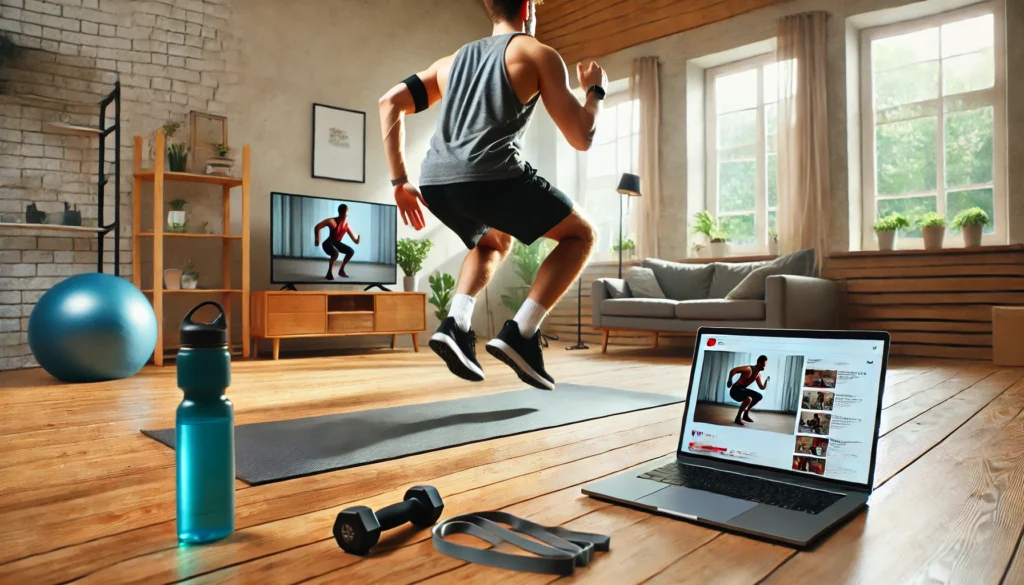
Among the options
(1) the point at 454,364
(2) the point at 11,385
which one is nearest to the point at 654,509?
(1) the point at 454,364

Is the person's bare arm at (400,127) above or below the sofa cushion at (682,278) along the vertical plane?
above

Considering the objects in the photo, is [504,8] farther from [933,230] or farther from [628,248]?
[628,248]

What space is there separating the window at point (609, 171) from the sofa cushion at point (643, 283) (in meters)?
1.11

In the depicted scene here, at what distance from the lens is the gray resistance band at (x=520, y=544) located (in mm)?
867

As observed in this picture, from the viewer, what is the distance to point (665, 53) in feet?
20.2

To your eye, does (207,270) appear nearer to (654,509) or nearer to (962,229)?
(654,509)

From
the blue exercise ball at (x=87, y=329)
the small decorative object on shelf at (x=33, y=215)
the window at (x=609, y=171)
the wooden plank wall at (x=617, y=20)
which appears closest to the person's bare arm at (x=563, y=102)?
the blue exercise ball at (x=87, y=329)

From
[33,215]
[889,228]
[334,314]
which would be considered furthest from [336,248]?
[889,228]

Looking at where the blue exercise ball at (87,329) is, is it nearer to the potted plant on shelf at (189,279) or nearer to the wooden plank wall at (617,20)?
the potted plant on shelf at (189,279)

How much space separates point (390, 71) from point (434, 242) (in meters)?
1.57

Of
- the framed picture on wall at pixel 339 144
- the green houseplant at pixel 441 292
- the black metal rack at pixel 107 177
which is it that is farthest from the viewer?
the green houseplant at pixel 441 292

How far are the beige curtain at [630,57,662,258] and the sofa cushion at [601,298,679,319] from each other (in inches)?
41.8

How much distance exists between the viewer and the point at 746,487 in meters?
1.18

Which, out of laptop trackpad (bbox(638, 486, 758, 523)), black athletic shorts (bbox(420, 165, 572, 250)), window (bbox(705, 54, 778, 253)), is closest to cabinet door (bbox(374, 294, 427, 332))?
window (bbox(705, 54, 778, 253))
